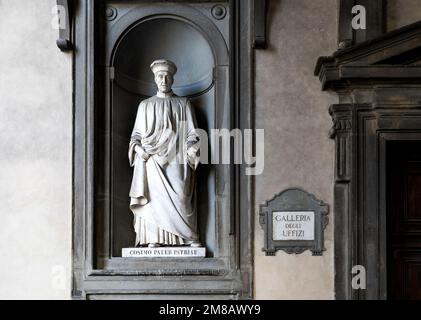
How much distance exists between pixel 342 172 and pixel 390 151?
0.59 metres

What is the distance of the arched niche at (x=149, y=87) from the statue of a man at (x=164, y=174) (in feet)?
0.53

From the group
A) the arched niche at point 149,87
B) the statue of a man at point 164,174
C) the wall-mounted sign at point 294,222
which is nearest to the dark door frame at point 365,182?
the wall-mounted sign at point 294,222

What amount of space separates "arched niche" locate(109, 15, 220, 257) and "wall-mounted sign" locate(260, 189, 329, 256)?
59cm

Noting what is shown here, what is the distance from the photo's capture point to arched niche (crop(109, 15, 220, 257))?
329 inches

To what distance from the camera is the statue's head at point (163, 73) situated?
8352mm

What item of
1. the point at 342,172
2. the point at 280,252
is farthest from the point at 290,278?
the point at 342,172

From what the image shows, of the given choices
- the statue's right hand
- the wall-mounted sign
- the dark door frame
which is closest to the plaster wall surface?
the statue's right hand

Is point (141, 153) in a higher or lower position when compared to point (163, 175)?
higher

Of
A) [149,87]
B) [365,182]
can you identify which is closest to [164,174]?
[149,87]

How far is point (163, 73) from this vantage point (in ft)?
27.4

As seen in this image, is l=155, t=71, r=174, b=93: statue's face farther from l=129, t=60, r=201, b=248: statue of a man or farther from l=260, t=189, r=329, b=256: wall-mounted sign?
l=260, t=189, r=329, b=256: wall-mounted sign

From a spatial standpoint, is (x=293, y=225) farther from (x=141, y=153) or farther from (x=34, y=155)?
(x=34, y=155)

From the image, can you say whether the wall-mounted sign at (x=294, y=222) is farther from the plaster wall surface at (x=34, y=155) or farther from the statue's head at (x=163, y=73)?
the plaster wall surface at (x=34, y=155)

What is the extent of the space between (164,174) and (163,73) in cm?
92
